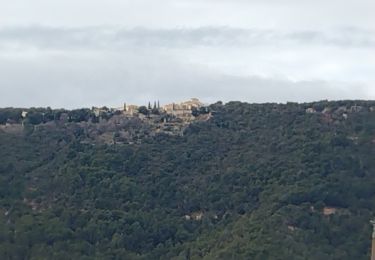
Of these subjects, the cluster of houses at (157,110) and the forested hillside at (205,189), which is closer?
the forested hillside at (205,189)

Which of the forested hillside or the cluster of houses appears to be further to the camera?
the cluster of houses

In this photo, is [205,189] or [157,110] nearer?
[205,189]

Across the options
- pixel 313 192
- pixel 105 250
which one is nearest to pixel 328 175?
pixel 313 192

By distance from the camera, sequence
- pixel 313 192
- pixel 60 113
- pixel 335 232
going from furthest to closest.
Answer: pixel 60 113, pixel 313 192, pixel 335 232

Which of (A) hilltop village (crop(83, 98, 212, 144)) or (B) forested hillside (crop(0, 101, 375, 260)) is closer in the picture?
(B) forested hillside (crop(0, 101, 375, 260))

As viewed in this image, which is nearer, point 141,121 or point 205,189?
point 205,189

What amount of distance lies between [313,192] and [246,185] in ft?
15.7

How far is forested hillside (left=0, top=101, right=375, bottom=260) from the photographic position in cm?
9762

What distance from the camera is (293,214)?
9969 centimetres

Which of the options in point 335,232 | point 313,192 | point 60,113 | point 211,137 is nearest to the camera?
point 335,232

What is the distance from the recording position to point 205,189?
107562 mm

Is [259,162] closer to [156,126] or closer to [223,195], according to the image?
[223,195]

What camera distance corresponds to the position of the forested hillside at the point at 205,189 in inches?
3844

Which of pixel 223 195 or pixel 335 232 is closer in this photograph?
pixel 335 232
